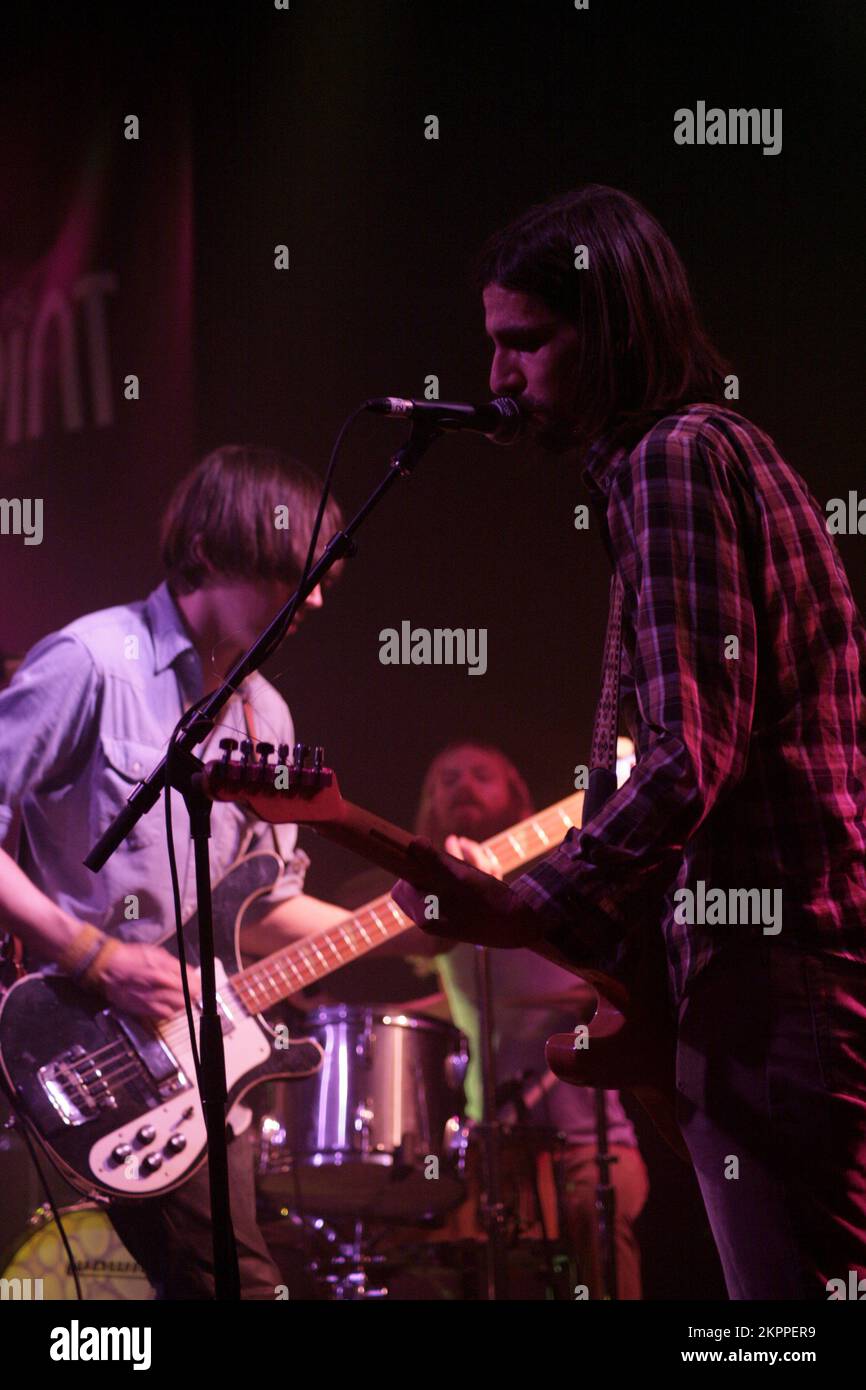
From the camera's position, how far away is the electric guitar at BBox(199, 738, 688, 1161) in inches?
73.3

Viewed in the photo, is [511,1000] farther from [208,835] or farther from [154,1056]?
[208,835]

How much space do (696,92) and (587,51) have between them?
0.40 m

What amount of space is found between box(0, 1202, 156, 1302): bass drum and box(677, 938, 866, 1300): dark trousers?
2772 millimetres

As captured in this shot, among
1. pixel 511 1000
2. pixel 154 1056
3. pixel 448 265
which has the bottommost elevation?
pixel 511 1000

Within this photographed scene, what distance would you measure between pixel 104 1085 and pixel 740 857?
2517mm

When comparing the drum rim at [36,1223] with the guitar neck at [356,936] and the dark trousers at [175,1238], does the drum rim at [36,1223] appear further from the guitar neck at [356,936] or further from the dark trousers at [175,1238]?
the guitar neck at [356,936]

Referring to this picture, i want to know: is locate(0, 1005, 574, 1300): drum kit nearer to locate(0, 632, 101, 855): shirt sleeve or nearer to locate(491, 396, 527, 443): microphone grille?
locate(0, 632, 101, 855): shirt sleeve

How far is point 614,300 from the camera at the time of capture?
79.7 inches

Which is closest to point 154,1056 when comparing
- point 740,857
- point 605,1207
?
point 605,1207

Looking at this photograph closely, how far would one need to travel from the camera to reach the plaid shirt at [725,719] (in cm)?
160

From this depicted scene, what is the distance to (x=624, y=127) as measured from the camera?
439cm
